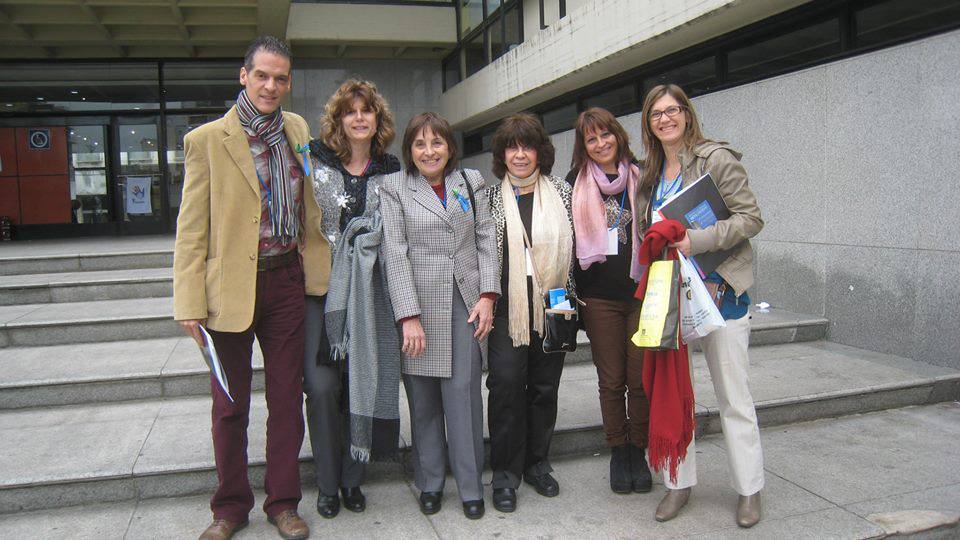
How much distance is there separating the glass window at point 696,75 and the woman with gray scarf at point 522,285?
14.4ft

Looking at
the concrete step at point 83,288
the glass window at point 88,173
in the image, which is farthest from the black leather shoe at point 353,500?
the glass window at point 88,173


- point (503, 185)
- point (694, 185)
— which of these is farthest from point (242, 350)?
point (694, 185)

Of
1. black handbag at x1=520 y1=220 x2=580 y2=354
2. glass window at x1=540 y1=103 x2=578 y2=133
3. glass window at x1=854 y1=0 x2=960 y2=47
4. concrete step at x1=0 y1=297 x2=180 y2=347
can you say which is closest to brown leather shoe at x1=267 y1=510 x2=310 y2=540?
black handbag at x1=520 y1=220 x2=580 y2=354

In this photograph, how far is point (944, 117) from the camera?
15.4 ft

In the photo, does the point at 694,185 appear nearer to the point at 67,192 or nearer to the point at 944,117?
the point at 944,117

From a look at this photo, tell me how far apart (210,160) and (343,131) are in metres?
0.62

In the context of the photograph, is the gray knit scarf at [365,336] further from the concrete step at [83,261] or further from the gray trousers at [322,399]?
Result: the concrete step at [83,261]

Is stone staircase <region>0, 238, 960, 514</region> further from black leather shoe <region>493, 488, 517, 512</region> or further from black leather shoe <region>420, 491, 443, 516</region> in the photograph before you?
black leather shoe <region>493, 488, 517, 512</region>

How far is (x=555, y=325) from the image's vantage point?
3.21m

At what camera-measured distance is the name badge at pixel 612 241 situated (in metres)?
3.31

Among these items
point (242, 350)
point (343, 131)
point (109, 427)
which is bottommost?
point (109, 427)

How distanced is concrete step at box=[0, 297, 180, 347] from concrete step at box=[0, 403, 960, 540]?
2276 mm

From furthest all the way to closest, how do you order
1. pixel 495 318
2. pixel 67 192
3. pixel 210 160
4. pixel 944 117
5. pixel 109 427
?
pixel 67 192 < pixel 944 117 < pixel 109 427 < pixel 495 318 < pixel 210 160

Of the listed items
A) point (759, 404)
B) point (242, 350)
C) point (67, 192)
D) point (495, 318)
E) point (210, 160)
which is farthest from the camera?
point (67, 192)
